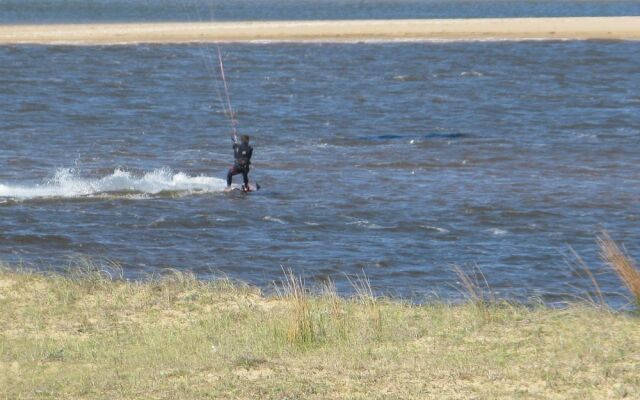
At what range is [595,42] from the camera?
214ft

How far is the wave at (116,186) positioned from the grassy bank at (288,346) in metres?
10.6

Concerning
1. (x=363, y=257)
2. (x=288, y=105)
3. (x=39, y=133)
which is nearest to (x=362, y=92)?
(x=288, y=105)

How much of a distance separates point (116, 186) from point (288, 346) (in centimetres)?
1559

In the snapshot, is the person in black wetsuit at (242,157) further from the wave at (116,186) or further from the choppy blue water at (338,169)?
the wave at (116,186)

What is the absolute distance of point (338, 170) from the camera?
30.3 m

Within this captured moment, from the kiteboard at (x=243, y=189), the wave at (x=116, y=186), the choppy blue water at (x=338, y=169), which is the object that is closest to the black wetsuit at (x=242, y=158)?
the kiteboard at (x=243, y=189)

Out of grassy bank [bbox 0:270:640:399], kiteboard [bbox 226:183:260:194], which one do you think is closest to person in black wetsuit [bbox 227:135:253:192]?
kiteboard [bbox 226:183:260:194]

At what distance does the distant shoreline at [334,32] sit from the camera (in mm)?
69750

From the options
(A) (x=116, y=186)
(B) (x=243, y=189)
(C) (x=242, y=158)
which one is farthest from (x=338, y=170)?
(A) (x=116, y=186)

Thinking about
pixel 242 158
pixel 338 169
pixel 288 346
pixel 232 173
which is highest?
pixel 288 346

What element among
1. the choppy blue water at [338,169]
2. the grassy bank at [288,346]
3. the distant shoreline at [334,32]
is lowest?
the distant shoreline at [334,32]

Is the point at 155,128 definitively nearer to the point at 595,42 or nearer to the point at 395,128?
the point at 395,128

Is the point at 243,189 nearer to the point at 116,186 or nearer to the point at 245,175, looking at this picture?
the point at 245,175

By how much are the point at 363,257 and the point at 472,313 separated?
729 cm
